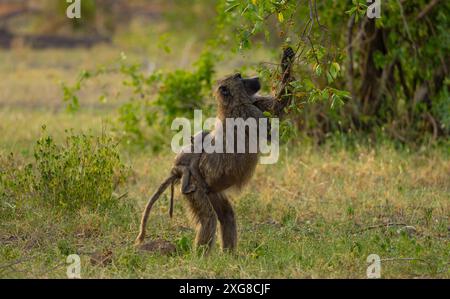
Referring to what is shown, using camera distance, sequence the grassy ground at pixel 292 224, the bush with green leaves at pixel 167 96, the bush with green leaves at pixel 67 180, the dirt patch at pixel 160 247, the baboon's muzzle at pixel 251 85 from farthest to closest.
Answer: the bush with green leaves at pixel 167 96, the bush with green leaves at pixel 67 180, the baboon's muzzle at pixel 251 85, the dirt patch at pixel 160 247, the grassy ground at pixel 292 224

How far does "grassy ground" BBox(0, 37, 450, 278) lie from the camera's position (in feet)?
17.3

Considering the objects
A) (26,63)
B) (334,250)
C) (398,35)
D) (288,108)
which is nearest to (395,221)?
(334,250)

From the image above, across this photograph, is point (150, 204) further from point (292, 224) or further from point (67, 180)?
point (292, 224)

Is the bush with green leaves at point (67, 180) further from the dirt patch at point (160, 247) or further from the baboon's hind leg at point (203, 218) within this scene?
the baboon's hind leg at point (203, 218)

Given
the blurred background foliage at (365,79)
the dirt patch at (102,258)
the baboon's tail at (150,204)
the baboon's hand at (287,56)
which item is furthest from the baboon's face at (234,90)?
the blurred background foliage at (365,79)

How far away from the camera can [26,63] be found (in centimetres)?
1742

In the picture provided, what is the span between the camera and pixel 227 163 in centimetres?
568

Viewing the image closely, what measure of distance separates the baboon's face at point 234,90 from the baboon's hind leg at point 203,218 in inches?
24.7

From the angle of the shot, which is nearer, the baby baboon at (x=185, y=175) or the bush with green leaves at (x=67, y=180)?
the baby baboon at (x=185, y=175)

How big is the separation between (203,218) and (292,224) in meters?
1.08

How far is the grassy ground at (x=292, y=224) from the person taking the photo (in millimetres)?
5281
